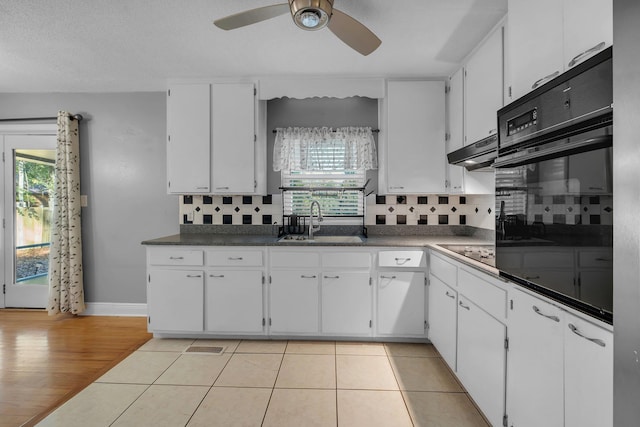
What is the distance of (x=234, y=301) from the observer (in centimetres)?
291

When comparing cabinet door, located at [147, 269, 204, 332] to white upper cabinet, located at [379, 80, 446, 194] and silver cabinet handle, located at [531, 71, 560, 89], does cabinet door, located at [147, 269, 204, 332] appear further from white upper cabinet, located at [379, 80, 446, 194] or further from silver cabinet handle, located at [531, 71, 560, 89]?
silver cabinet handle, located at [531, 71, 560, 89]

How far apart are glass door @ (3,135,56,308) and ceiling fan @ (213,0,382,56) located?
298 cm

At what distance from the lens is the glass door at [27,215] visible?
370 cm

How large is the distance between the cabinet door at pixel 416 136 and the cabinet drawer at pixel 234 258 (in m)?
1.33

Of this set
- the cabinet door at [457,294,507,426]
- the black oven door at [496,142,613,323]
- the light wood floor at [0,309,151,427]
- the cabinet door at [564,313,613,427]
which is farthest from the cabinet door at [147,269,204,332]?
the cabinet door at [564,313,613,427]

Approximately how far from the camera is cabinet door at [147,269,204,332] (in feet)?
9.61

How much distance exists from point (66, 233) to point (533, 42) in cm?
408

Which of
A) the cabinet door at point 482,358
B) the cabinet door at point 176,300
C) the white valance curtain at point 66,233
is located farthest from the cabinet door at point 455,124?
the white valance curtain at point 66,233

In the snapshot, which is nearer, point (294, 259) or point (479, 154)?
point (479, 154)

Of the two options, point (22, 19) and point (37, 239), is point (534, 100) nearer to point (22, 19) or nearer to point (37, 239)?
point (22, 19)

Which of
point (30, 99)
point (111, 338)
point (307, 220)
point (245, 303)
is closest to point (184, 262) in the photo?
point (245, 303)

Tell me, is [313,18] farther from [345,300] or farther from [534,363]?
[345,300]

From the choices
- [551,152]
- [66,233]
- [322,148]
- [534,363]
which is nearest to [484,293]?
[534,363]

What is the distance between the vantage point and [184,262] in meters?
2.93
